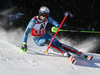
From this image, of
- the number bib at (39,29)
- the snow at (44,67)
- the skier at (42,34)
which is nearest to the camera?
the snow at (44,67)

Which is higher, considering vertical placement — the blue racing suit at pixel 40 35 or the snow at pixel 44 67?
the blue racing suit at pixel 40 35

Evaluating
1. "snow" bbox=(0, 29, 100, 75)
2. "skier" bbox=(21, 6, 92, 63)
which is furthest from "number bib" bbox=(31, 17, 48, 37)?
"snow" bbox=(0, 29, 100, 75)

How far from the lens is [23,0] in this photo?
10.1 meters

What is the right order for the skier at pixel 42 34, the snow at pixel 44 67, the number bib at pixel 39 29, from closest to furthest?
the snow at pixel 44 67 → the skier at pixel 42 34 → the number bib at pixel 39 29

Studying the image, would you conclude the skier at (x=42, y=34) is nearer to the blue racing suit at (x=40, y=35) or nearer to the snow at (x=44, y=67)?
the blue racing suit at (x=40, y=35)

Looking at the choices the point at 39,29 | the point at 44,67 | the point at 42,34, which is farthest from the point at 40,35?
the point at 44,67

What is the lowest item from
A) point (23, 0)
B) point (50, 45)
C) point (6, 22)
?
point (6, 22)

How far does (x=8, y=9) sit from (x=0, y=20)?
5.32 feet

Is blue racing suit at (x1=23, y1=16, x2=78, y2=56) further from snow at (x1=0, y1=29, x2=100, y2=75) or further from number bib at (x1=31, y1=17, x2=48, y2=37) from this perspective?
snow at (x1=0, y1=29, x2=100, y2=75)

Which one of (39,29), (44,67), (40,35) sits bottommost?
(44,67)

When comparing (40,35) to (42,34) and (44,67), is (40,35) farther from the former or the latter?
(44,67)

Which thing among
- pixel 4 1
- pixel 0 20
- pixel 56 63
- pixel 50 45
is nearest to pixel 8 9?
pixel 4 1

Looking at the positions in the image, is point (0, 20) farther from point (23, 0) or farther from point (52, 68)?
point (52, 68)

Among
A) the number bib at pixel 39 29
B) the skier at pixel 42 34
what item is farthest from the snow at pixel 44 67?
the number bib at pixel 39 29
